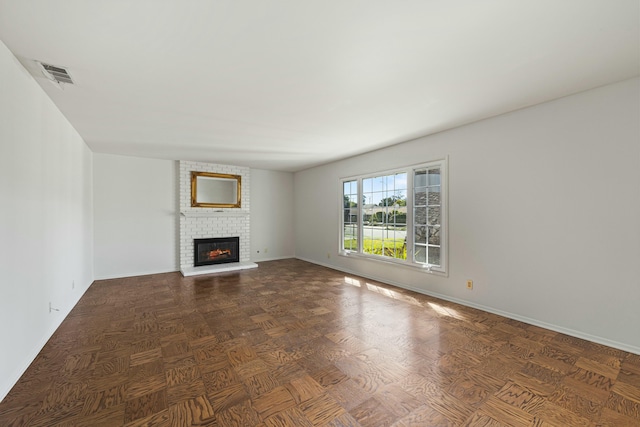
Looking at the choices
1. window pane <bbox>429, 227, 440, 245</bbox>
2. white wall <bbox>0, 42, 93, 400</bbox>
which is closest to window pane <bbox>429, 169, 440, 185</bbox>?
window pane <bbox>429, 227, 440, 245</bbox>

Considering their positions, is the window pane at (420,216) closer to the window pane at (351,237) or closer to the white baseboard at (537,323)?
the white baseboard at (537,323)

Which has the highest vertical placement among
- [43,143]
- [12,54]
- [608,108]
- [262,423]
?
[12,54]

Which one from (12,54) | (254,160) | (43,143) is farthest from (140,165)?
(12,54)

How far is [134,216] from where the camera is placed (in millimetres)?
5457

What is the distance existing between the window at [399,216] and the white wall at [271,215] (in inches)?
84.8

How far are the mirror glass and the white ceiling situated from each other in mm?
2552

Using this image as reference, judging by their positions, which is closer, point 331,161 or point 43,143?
point 43,143

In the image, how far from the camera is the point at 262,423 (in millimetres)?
1622

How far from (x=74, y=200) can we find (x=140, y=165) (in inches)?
76.3

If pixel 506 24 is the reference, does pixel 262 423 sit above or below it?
below

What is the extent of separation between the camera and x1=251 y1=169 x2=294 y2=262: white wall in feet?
23.2

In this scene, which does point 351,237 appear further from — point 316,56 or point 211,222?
point 316,56

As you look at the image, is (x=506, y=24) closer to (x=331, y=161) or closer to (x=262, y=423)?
(x=262, y=423)

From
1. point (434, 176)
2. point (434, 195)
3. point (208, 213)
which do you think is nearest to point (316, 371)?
point (434, 195)
